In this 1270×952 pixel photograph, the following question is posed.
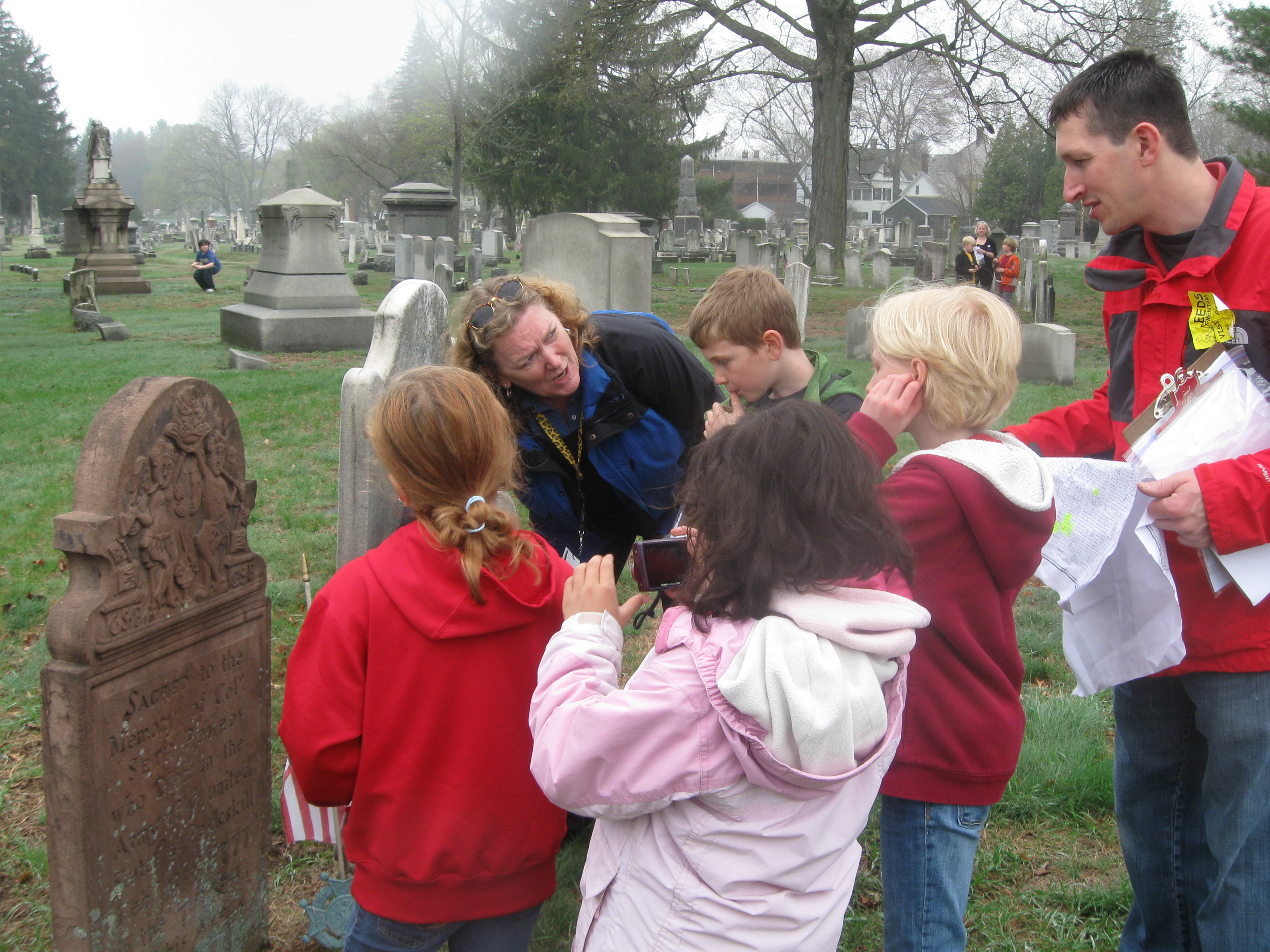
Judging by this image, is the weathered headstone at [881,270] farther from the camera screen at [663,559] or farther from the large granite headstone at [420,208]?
the camera screen at [663,559]

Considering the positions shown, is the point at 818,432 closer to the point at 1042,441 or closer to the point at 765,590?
the point at 765,590

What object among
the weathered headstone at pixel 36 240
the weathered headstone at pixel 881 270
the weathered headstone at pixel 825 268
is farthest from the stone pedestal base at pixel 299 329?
the weathered headstone at pixel 36 240

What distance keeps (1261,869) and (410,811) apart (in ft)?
5.67

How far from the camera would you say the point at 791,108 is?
50.0 meters

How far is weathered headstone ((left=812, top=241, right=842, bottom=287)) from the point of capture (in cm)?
2202

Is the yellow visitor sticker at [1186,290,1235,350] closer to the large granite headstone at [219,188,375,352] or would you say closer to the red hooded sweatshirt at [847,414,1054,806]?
the red hooded sweatshirt at [847,414,1054,806]

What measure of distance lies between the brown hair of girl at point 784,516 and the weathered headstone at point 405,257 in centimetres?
1567

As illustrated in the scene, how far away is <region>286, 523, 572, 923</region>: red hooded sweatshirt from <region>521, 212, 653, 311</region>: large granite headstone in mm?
5441

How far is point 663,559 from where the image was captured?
1.76 meters

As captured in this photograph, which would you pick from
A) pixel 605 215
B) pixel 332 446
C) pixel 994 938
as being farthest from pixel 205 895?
pixel 605 215

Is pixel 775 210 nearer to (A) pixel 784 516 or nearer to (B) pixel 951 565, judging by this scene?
(B) pixel 951 565

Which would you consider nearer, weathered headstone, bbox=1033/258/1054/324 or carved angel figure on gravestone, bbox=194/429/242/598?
carved angel figure on gravestone, bbox=194/429/242/598

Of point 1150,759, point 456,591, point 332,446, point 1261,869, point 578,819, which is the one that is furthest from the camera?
point 332,446

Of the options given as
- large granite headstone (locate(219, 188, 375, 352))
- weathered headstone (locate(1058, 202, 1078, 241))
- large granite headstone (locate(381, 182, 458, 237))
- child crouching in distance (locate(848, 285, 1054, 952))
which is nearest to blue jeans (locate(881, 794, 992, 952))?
child crouching in distance (locate(848, 285, 1054, 952))
